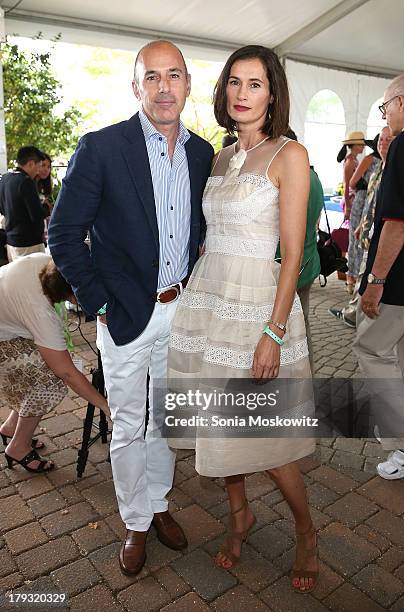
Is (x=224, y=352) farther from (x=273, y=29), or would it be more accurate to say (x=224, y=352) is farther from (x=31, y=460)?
(x=273, y=29)

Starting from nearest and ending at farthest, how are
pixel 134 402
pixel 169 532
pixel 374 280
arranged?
pixel 134 402 < pixel 169 532 < pixel 374 280

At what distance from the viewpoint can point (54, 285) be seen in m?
2.76

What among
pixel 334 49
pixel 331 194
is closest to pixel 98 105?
pixel 331 194

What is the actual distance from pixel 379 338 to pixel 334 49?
27.7ft

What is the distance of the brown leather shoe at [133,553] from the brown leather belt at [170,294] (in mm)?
1086

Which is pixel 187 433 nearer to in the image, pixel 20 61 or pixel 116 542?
pixel 116 542

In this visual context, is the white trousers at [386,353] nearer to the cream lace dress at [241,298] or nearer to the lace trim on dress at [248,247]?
the cream lace dress at [241,298]

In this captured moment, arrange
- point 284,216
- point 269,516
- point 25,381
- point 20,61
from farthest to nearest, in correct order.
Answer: point 20,61
point 25,381
point 269,516
point 284,216

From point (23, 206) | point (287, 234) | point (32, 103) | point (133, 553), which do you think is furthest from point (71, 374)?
point (32, 103)

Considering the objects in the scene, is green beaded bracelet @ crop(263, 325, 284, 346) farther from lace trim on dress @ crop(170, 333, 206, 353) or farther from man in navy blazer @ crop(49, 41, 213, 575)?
man in navy blazer @ crop(49, 41, 213, 575)

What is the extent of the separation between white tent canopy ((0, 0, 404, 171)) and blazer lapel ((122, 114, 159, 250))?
542 centimetres

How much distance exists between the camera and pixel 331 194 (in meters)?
13.0

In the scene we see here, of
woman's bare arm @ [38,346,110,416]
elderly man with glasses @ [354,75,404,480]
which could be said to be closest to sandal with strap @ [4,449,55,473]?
woman's bare arm @ [38,346,110,416]

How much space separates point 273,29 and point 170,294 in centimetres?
814
